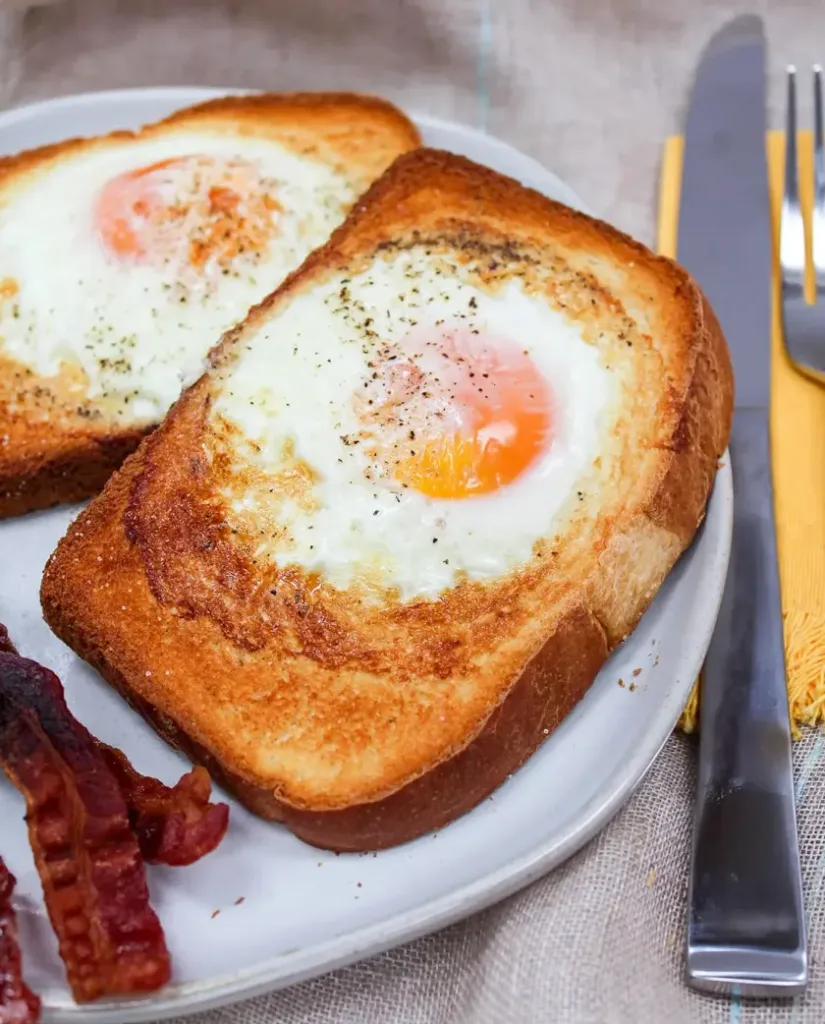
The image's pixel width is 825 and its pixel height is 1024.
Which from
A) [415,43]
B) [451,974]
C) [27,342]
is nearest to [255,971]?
Answer: [451,974]

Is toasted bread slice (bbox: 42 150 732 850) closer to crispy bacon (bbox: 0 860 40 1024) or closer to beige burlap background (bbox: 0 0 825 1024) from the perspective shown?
crispy bacon (bbox: 0 860 40 1024)

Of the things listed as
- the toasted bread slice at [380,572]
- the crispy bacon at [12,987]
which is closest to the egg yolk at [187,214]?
the toasted bread slice at [380,572]

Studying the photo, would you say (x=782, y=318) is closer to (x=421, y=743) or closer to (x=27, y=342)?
(x=421, y=743)

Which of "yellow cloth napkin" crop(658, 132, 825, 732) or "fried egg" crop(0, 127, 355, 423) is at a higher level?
"fried egg" crop(0, 127, 355, 423)

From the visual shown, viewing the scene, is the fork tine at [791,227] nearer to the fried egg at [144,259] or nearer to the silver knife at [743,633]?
the silver knife at [743,633]

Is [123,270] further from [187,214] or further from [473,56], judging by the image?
[473,56]

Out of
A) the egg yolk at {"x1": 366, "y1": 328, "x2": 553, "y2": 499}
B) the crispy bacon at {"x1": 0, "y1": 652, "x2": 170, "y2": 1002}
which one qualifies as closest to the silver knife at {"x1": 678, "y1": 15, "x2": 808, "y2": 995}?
the egg yolk at {"x1": 366, "y1": 328, "x2": 553, "y2": 499}
